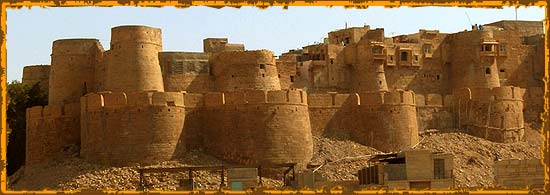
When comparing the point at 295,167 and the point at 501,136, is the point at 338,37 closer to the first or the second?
the point at 501,136

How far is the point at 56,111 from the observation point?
3222cm

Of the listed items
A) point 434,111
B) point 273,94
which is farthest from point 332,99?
point 434,111

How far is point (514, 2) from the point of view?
8.59 metres

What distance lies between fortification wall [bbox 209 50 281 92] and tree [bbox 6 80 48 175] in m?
6.45

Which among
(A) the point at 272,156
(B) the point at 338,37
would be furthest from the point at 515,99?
(A) the point at 272,156

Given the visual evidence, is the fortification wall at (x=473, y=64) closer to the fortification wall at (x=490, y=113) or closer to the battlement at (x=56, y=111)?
the fortification wall at (x=490, y=113)

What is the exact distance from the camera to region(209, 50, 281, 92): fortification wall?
33.0 meters

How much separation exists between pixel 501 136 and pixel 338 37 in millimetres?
8475

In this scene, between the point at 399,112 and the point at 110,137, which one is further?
the point at 399,112

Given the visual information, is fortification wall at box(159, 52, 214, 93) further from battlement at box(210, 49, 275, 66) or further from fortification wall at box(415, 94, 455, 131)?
fortification wall at box(415, 94, 455, 131)

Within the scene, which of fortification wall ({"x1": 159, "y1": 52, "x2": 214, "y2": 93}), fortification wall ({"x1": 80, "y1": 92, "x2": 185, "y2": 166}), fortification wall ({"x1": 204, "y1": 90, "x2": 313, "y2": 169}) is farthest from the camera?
fortification wall ({"x1": 159, "y1": 52, "x2": 214, "y2": 93})

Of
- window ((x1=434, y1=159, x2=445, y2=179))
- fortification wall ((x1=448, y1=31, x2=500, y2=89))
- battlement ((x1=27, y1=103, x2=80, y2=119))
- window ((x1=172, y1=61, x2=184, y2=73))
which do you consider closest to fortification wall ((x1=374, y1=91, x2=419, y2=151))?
fortification wall ((x1=448, y1=31, x2=500, y2=89))

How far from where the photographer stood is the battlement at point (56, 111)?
32031mm

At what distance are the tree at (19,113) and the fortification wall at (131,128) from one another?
18.8 ft
